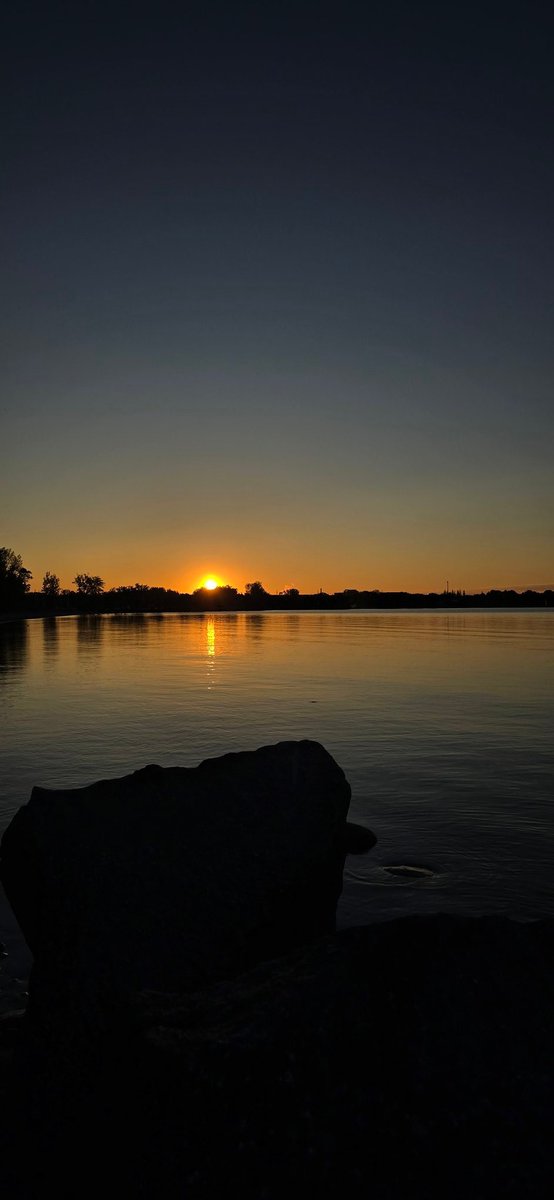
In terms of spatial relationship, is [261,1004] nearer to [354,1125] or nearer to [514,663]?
[354,1125]

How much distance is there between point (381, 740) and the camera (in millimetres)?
16703

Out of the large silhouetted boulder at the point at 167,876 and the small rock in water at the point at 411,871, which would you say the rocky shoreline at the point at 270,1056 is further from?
the small rock in water at the point at 411,871

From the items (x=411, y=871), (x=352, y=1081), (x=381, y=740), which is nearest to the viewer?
(x=352, y=1081)

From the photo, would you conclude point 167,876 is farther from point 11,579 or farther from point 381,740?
point 11,579

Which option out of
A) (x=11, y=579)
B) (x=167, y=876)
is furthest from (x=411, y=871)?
(x=11, y=579)

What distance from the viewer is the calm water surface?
27.7 feet

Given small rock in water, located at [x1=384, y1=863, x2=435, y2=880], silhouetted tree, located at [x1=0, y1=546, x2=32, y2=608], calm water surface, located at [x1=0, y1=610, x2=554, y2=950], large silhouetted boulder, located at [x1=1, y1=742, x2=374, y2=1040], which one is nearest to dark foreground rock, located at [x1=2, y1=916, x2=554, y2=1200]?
Answer: large silhouetted boulder, located at [x1=1, y1=742, x2=374, y2=1040]

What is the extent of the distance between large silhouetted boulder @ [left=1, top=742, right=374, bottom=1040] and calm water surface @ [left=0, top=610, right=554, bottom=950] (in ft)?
7.61

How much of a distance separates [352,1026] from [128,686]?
2603 centimetres

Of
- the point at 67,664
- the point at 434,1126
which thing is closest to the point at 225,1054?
the point at 434,1126

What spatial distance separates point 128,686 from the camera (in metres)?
27.9

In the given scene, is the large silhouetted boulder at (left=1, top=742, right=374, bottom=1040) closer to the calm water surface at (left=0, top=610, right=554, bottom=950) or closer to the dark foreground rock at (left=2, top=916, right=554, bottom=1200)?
the dark foreground rock at (left=2, top=916, right=554, bottom=1200)

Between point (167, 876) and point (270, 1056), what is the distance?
1995mm

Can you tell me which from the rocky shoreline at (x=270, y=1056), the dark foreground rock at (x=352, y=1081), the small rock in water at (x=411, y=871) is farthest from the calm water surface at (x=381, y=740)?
the dark foreground rock at (x=352, y=1081)
